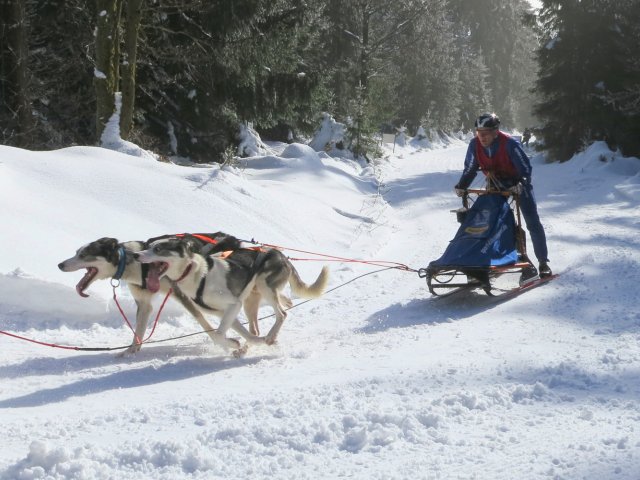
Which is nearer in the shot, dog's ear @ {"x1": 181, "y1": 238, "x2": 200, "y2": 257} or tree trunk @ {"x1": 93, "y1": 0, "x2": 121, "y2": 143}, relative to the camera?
dog's ear @ {"x1": 181, "y1": 238, "x2": 200, "y2": 257}

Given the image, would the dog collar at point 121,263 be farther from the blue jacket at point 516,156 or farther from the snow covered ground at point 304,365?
the blue jacket at point 516,156

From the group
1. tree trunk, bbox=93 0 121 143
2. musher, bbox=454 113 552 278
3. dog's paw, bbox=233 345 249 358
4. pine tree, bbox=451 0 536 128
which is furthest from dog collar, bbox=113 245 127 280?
pine tree, bbox=451 0 536 128

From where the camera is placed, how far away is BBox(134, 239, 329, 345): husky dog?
5.23 metres

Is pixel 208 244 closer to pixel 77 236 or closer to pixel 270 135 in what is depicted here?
pixel 77 236

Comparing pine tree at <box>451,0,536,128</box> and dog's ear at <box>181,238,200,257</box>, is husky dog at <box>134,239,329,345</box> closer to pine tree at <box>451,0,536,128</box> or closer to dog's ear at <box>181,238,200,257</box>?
dog's ear at <box>181,238,200,257</box>

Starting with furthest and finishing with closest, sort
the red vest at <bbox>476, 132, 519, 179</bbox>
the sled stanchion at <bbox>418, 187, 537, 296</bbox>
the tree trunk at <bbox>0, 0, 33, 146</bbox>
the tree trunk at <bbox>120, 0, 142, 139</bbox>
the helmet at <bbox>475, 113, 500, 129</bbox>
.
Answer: the tree trunk at <bbox>0, 0, 33, 146</bbox>, the tree trunk at <bbox>120, 0, 142, 139</bbox>, the red vest at <bbox>476, 132, 519, 179</bbox>, the helmet at <bbox>475, 113, 500, 129</bbox>, the sled stanchion at <bbox>418, 187, 537, 296</bbox>

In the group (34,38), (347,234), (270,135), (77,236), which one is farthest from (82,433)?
(270,135)

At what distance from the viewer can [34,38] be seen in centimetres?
1416

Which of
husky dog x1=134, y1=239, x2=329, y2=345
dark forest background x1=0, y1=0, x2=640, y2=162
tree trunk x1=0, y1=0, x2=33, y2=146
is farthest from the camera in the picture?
dark forest background x1=0, y1=0, x2=640, y2=162

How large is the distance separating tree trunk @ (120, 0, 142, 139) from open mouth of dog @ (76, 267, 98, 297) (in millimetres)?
7730

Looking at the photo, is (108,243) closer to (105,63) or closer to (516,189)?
(516,189)

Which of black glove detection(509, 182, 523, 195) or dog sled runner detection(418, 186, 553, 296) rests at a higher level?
black glove detection(509, 182, 523, 195)

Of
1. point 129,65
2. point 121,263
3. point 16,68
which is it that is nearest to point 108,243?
point 121,263

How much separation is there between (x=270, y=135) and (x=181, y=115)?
1067cm
